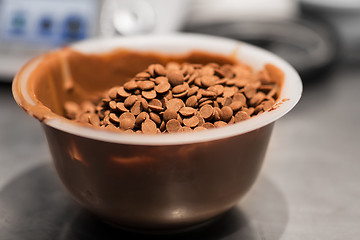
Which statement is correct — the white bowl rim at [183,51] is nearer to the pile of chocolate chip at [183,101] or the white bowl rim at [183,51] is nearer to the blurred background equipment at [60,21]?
the pile of chocolate chip at [183,101]

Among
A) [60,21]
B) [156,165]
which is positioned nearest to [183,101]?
[156,165]

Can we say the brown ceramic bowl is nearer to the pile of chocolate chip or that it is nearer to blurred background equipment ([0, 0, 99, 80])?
the pile of chocolate chip

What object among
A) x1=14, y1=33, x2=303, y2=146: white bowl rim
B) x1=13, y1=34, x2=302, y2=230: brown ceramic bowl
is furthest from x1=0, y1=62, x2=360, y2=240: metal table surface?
x1=14, y1=33, x2=303, y2=146: white bowl rim

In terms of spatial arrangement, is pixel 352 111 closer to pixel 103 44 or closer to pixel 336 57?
pixel 336 57

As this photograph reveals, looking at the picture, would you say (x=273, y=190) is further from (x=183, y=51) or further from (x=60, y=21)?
(x=60, y=21)

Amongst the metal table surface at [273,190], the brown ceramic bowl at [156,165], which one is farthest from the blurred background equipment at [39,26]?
the brown ceramic bowl at [156,165]
